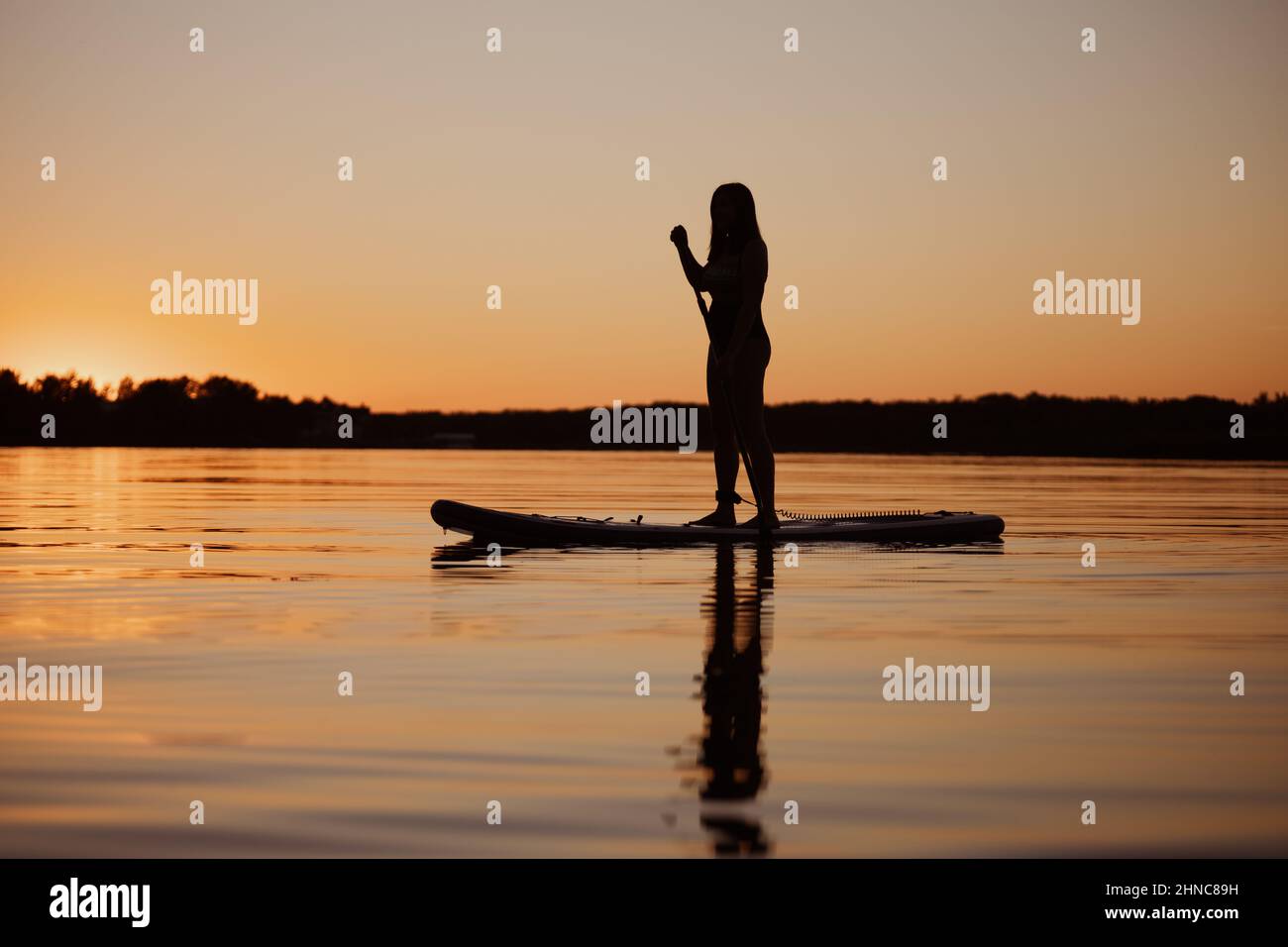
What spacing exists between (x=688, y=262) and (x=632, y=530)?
8.25 ft

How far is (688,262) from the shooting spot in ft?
47.4

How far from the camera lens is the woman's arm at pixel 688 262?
14.4 m

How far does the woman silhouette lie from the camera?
1410 centimetres

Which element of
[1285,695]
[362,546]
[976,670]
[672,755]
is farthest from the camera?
[362,546]

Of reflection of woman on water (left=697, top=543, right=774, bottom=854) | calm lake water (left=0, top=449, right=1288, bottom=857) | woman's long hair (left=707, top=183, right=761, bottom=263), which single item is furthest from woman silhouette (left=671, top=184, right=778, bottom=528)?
reflection of woman on water (left=697, top=543, right=774, bottom=854)

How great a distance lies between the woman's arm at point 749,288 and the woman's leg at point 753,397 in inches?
6.7

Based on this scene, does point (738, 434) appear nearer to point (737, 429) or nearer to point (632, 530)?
point (737, 429)

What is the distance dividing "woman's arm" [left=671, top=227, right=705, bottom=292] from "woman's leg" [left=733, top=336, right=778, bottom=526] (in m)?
0.69

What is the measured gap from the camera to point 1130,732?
6.47 meters

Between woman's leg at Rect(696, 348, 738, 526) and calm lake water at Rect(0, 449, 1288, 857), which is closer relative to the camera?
→ calm lake water at Rect(0, 449, 1288, 857)

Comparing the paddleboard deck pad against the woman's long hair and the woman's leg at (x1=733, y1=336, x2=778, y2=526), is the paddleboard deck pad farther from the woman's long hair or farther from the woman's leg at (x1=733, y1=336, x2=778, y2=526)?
the woman's long hair
